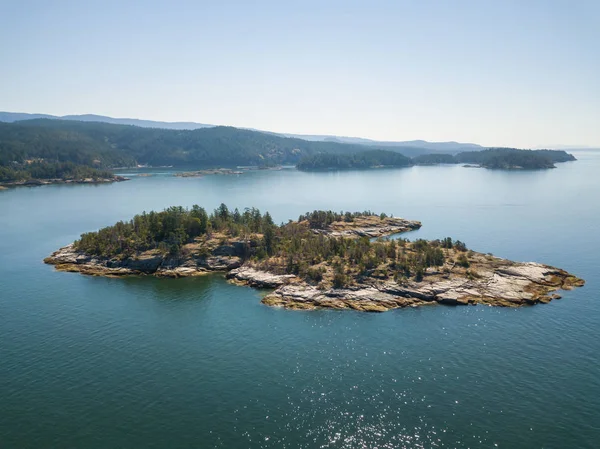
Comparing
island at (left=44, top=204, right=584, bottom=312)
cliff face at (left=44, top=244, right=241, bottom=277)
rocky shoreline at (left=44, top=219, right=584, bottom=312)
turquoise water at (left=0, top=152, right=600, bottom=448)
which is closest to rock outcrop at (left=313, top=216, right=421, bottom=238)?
island at (left=44, top=204, right=584, bottom=312)

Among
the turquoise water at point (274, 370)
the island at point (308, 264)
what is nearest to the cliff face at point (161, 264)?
the island at point (308, 264)

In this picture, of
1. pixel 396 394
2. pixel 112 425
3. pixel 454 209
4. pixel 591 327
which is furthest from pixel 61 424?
pixel 454 209

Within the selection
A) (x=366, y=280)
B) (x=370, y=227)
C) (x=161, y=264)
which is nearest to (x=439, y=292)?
(x=366, y=280)

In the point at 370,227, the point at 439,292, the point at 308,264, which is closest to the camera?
the point at 439,292

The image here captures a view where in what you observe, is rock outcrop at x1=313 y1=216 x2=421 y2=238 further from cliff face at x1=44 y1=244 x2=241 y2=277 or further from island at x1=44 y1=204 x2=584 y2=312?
cliff face at x1=44 y1=244 x2=241 y2=277

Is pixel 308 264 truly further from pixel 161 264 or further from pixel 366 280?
pixel 161 264

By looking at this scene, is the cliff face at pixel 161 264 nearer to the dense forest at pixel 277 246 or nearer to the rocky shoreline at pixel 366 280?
the rocky shoreline at pixel 366 280
